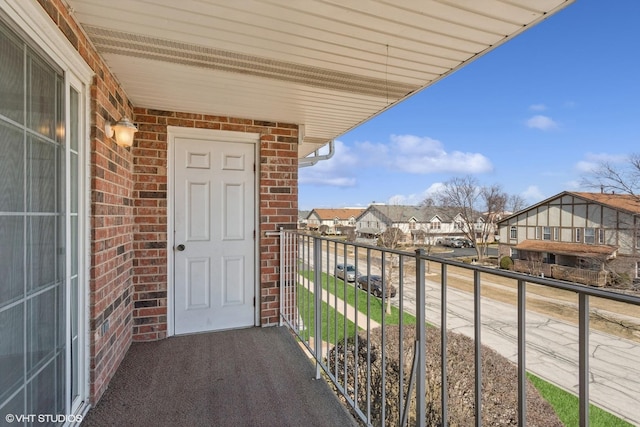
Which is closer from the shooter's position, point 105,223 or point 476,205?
point 105,223

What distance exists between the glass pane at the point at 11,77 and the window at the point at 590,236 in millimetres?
14555

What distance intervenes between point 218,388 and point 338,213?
124ft

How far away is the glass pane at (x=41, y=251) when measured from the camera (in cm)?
135

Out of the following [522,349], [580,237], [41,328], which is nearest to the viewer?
[522,349]

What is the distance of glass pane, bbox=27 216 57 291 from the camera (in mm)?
1354

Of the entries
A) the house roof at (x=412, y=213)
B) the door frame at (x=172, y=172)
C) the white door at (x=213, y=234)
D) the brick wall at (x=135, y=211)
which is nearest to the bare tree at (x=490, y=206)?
the house roof at (x=412, y=213)

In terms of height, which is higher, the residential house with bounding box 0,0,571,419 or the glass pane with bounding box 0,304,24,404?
the residential house with bounding box 0,0,571,419

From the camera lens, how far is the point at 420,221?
78.0ft

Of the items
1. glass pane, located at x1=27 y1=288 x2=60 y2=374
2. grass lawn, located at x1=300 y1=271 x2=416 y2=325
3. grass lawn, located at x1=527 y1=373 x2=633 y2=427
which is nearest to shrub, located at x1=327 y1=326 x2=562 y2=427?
grass lawn, located at x1=300 y1=271 x2=416 y2=325

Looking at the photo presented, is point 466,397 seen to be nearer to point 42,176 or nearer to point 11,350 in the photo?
point 11,350

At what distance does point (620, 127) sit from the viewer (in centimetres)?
1759

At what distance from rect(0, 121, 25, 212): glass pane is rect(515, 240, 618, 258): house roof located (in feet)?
40.7

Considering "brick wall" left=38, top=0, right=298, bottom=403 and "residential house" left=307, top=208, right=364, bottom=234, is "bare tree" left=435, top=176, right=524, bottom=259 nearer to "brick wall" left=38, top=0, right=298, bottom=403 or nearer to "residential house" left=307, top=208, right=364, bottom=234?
"residential house" left=307, top=208, right=364, bottom=234

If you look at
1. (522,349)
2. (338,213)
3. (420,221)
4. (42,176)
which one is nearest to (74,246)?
(42,176)
